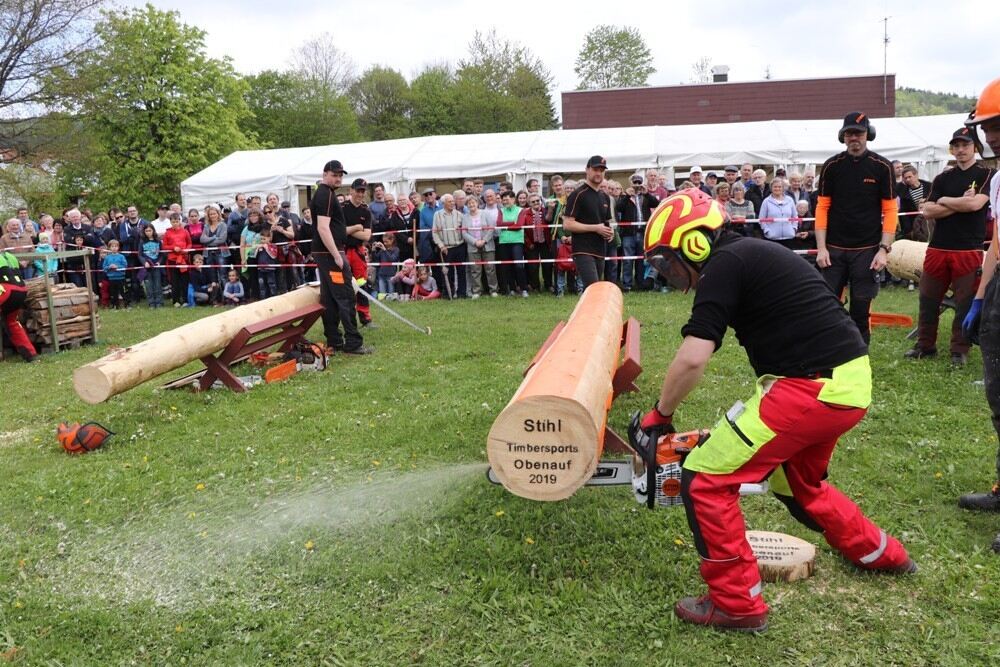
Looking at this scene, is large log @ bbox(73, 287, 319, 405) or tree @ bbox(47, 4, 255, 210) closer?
large log @ bbox(73, 287, 319, 405)

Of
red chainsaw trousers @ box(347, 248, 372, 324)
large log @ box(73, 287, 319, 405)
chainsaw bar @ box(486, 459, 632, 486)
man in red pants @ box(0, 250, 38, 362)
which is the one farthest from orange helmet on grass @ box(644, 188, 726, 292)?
man in red pants @ box(0, 250, 38, 362)

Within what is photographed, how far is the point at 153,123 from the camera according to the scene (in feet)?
108

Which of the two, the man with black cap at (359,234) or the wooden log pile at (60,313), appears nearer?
the man with black cap at (359,234)

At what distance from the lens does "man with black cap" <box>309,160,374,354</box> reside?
319 inches

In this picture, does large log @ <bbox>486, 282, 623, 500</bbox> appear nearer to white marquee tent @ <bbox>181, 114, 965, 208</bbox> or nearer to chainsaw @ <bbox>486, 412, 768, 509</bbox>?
chainsaw @ <bbox>486, 412, 768, 509</bbox>

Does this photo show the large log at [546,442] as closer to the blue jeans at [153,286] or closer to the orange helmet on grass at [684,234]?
the orange helmet on grass at [684,234]

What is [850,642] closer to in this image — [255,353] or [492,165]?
[255,353]

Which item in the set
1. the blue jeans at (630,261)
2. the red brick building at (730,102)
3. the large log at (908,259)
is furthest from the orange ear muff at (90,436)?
the red brick building at (730,102)

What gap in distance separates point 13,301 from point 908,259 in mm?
11364

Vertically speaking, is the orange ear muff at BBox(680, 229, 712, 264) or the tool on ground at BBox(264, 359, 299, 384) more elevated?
the orange ear muff at BBox(680, 229, 712, 264)

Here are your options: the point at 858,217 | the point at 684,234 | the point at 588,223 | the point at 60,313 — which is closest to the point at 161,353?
the point at 588,223

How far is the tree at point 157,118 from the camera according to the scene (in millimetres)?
32031

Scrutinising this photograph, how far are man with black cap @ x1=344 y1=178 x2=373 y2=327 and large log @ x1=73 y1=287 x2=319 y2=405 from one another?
200 centimetres

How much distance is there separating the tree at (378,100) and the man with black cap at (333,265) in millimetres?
52974
